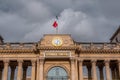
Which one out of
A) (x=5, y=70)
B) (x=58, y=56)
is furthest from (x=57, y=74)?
(x=5, y=70)

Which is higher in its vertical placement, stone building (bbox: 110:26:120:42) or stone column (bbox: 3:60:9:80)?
stone building (bbox: 110:26:120:42)

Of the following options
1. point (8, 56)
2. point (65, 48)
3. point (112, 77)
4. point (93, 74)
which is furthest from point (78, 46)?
point (8, 56)

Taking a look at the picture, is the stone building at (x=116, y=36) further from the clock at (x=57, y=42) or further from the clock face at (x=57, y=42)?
the clock face at (x=57, y=42)

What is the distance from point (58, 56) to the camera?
48031 mm

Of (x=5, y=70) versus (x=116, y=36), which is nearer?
(x=5, y=70)

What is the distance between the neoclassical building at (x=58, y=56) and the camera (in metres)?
48.2

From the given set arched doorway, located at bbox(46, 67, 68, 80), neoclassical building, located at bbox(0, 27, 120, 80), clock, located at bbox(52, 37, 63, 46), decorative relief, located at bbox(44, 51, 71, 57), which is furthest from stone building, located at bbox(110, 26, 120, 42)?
arched doorway, located at bbox(46, 67, 68, 80)

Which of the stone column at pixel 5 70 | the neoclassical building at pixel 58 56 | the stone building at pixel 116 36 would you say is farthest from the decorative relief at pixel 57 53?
the stone building at pixel 116 36

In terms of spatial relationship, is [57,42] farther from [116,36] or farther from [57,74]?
[116,36]

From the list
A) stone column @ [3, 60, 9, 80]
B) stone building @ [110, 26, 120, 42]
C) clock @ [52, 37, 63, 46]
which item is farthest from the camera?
stone building @ [110, 26, 120, 42]

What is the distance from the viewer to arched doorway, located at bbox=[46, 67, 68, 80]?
48500 millimetres

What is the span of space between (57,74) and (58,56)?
12.4 ft

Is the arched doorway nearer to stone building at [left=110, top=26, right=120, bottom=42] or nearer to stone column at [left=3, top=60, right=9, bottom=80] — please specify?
stone column at [left=3, top=60, right=9, bottom=80]

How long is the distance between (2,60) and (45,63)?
28.9ft
